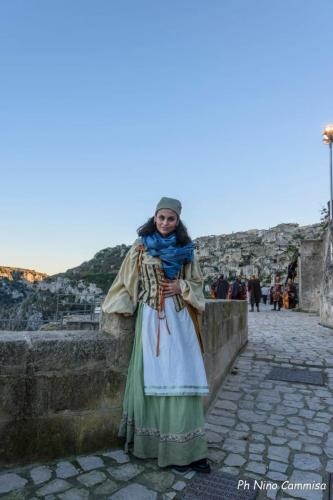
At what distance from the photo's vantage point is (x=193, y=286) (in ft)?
9.37

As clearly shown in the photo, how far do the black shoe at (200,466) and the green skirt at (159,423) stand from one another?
0.13ft

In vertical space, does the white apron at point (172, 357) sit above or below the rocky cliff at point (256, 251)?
below

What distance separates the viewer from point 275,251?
28125 millimetres

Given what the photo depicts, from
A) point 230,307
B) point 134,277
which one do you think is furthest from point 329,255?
point 134,277

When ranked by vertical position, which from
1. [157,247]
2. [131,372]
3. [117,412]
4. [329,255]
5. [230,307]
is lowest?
[117,412]

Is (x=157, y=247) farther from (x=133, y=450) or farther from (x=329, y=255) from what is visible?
(x=329, y=255)

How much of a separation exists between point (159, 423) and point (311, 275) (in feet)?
56.9

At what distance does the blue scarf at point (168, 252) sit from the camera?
2766 mm

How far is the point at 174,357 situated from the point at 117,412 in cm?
67

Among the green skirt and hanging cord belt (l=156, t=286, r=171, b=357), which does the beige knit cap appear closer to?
hanging cord belt (l=156, t=286, r=171, b=357)

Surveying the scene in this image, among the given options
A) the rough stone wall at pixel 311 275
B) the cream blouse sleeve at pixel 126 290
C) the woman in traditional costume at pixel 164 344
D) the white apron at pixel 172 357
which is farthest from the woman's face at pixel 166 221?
the rough stone wall at pixel 311 275

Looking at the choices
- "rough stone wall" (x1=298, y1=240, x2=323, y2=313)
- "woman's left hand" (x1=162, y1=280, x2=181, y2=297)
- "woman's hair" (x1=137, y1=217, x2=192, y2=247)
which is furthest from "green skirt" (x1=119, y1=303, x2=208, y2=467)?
"rough stone wall" (x1=298, y1=240, x2=323, y2=313)

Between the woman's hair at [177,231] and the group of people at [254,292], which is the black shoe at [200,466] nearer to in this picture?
the woman's hair at [177,231]

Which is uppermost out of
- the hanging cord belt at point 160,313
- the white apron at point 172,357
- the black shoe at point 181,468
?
the hanging cord belt at point 160,313
